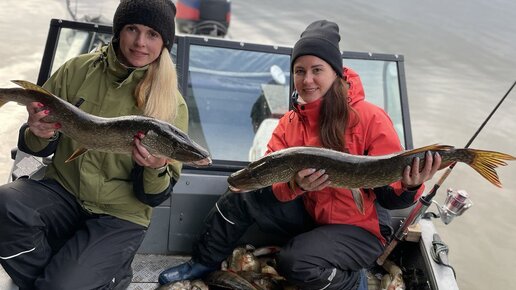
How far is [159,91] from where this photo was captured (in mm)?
2658

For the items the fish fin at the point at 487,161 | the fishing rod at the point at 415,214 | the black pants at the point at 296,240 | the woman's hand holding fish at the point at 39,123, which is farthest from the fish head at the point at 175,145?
the fishing rod at the point at 415,214

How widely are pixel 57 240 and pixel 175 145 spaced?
1049mm

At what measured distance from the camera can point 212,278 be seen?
319 centimetres

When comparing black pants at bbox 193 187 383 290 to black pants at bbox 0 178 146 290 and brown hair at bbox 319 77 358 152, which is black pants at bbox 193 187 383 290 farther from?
black pants at bbox 0 178 146 290

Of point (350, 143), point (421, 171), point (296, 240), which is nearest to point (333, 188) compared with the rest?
point (350, 143)

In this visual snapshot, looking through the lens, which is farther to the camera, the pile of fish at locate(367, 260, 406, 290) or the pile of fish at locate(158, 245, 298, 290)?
the pile of fish at locate(367, 260, 406, 290)

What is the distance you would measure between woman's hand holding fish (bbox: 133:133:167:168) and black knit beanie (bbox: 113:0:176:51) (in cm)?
68

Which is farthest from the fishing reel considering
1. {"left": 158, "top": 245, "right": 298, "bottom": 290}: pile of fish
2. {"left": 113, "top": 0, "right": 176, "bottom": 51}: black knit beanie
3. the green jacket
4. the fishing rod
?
{"left": 113, "top": 0, "right": 176, "bottom": 51}: black knit beanie

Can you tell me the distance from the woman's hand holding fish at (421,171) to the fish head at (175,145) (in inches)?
40.8

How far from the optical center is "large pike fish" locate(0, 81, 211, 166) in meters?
2.26

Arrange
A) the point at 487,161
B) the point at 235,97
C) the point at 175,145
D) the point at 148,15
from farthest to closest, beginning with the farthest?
1. the point at 235,97
2. the point at 148,15
3. the point at 487,161
4. the point at 175,145

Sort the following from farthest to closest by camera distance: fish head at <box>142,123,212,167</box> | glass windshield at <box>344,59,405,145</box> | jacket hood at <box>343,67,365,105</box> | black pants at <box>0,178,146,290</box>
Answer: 1. glass windshield at <box>344,59,405,145</box>
2. jacket hood at <box>343,67,365,105</box>
3. black pants at <box>0,178,146,290</box>
4. fish head at <box>142,123,212,167</box>

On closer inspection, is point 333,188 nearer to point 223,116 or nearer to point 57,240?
point 223,116

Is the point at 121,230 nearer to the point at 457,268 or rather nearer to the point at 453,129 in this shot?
the point at 457,268
